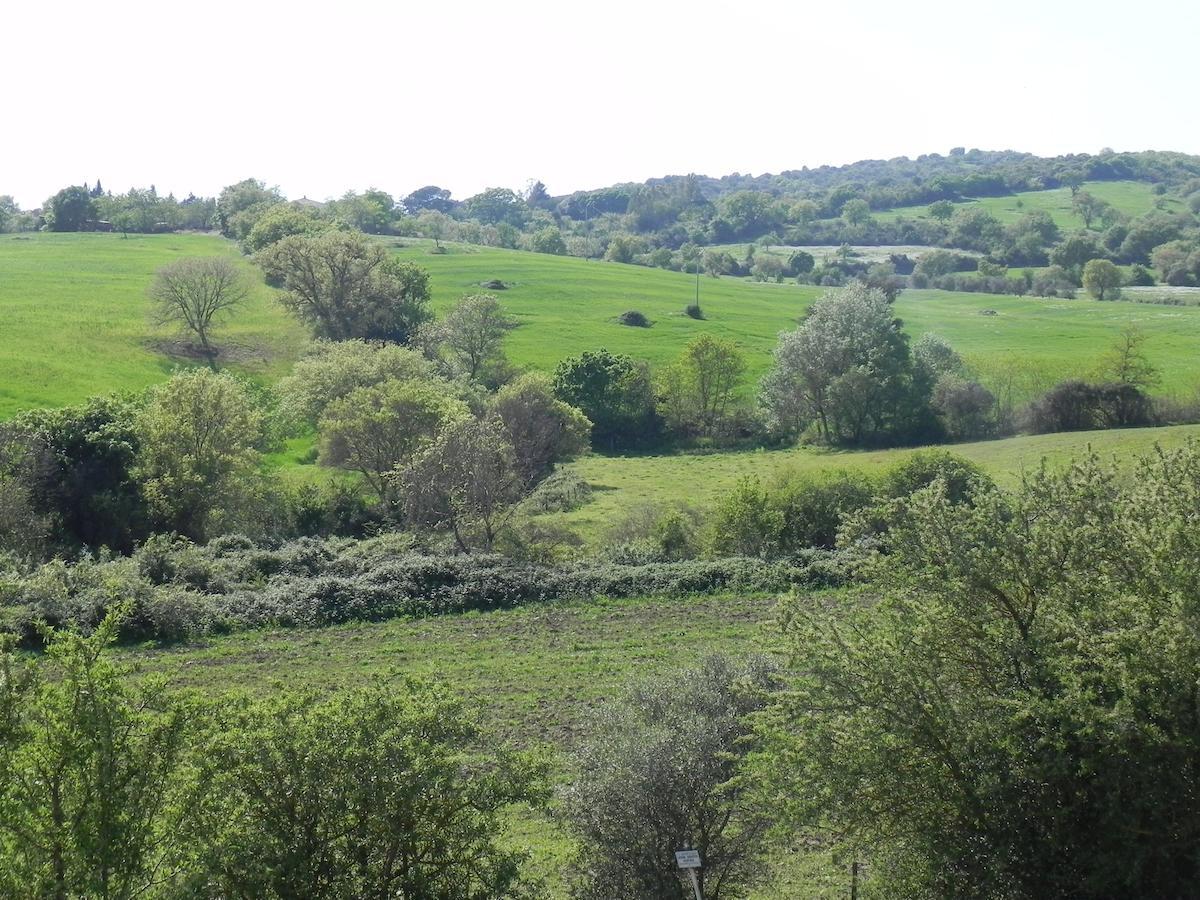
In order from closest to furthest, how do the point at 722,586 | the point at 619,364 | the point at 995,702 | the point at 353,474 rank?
the point at 995,702 < the point at 722,586 < the point at 353,474 < the point at 619,364

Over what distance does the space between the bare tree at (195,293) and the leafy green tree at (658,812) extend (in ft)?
225

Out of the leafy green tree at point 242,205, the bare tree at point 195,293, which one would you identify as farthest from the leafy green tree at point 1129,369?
the leafy green tree at point 242,205

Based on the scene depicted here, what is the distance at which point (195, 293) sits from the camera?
259 feet

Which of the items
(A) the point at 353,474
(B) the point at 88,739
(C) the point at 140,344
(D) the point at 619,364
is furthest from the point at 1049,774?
(C) the point at 140,344

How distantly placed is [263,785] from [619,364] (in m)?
65.0

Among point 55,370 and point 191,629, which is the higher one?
point 55,370

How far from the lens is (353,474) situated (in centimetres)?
5753

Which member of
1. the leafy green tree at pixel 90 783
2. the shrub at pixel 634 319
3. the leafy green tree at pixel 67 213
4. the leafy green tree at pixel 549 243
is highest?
the leafy green tree at pixel 67 213

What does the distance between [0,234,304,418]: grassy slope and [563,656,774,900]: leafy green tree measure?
173ft

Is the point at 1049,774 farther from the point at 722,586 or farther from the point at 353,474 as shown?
the point at 353,474

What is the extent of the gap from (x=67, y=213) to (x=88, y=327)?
61.3 meters

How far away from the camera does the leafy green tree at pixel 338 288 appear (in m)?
78.3

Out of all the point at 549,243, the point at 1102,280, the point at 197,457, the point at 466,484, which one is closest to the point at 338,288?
the point at 197,457

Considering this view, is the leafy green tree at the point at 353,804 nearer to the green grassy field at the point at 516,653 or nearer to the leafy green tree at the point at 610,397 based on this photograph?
the green grassy field at the point at 516,653
